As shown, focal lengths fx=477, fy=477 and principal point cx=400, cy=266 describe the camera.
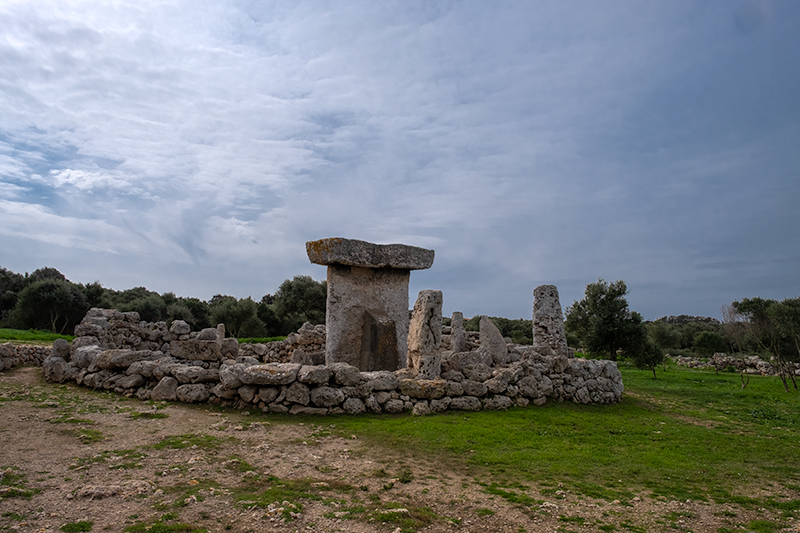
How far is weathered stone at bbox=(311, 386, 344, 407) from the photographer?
8211 mm

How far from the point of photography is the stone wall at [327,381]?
830cm

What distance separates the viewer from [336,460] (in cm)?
581

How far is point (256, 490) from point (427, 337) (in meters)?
5.40

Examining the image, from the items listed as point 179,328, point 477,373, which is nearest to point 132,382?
point 179,328

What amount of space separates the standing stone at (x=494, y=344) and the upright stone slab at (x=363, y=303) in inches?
98.2

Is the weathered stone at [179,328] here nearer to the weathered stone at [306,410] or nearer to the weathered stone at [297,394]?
the weathered stone at [297,394]

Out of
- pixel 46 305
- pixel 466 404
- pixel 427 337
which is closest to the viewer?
pixel 466 404

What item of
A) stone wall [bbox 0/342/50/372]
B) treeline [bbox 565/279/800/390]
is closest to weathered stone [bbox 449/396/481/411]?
stone wall [bbox 0/342/50/372]

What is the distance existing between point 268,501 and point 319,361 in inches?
342

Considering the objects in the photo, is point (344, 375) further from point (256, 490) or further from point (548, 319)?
point (548, 319)

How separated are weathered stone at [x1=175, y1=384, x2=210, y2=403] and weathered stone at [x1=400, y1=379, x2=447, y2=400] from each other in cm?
359

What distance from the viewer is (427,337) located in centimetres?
961

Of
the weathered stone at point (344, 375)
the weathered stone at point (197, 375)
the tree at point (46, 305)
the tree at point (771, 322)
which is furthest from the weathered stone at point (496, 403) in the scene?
the tree at point (46, 305)

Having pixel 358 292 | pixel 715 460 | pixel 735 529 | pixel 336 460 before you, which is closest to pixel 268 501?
pixel 336 460
